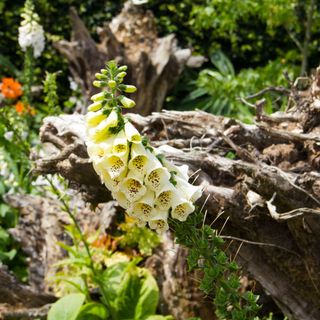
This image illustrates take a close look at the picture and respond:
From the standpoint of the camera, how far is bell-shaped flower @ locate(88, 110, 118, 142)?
244cm

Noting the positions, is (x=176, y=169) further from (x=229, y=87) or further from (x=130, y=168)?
(x=229, y=87)

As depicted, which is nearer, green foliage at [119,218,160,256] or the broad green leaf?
the broad green leaf

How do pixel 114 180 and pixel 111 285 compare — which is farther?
pixel 111 285

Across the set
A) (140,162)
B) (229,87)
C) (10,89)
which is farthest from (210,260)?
(229,87)

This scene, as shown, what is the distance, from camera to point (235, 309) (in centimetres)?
272

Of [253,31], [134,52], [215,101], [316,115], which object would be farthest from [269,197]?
[253,31]

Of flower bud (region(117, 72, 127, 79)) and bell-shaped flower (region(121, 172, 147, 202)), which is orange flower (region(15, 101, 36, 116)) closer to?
flower bud (region(117, 72, 127, 79))

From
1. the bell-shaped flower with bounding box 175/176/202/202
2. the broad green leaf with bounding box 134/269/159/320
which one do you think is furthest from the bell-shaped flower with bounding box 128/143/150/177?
the broad green leaf with bounding box 134/269/159/320

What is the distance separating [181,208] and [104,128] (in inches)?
16.3

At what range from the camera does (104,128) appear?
245 cm

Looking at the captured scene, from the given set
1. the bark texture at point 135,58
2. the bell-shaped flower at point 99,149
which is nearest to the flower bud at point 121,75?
the bell-shaped flower at point 99,149

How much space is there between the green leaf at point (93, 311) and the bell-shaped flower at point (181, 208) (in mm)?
1899

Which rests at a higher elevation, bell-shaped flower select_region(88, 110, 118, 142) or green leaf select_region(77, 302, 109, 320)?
bell-shaped flower select_region(88, 110, 118, 142)

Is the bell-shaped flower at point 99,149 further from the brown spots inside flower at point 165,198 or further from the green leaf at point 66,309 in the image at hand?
the green leaf at point 66,309
